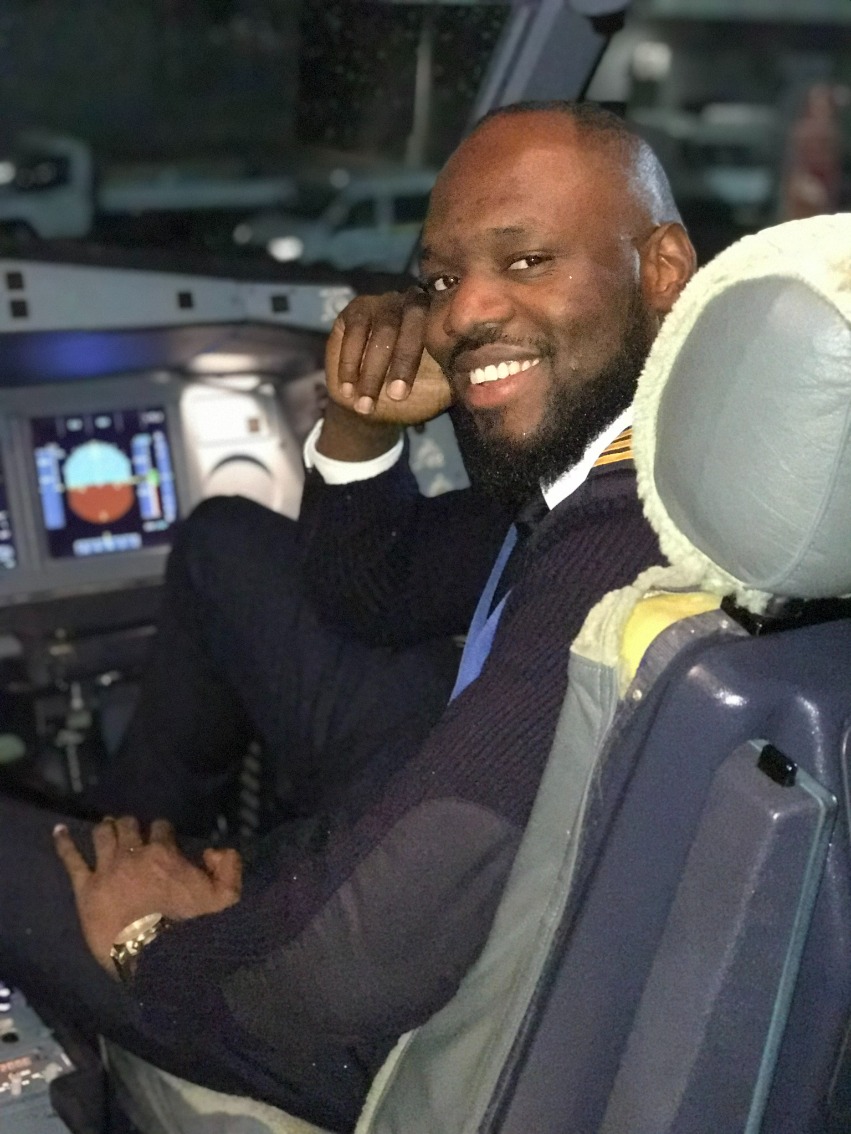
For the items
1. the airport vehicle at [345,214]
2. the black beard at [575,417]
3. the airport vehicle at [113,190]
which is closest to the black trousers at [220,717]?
the black beard at [575,417]

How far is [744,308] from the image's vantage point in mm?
678

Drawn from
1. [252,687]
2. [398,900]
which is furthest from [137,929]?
[252,687]

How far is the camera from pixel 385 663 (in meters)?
1.52

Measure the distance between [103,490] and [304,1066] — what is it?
51.4 inches

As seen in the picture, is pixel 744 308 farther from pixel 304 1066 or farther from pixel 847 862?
pixel 304 1066

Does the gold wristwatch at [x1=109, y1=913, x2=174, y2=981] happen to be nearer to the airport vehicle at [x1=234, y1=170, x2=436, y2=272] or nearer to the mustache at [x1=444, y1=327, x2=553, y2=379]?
the mustache at [x1=444, y1=327, x2=553, y2=379]

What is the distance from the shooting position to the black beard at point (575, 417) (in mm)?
1153

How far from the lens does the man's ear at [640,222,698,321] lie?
1152 millimetres

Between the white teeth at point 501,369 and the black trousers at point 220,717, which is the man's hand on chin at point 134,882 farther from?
the white teeth at point 501,369

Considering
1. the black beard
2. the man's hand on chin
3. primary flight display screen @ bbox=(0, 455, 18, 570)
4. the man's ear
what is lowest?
primary flight display screen @ bbox=(0, 455, 18, 570)

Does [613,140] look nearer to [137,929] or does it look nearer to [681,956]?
[681,956]

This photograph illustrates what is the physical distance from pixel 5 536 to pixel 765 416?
1.66 m

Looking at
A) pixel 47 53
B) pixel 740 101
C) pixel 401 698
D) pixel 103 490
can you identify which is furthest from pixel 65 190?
pixel 740 101

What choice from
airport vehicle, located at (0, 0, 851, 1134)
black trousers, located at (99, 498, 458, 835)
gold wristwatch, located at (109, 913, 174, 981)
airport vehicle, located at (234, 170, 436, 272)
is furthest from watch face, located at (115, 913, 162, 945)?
airport vehicle, located at (234, 170, 436, 272)
